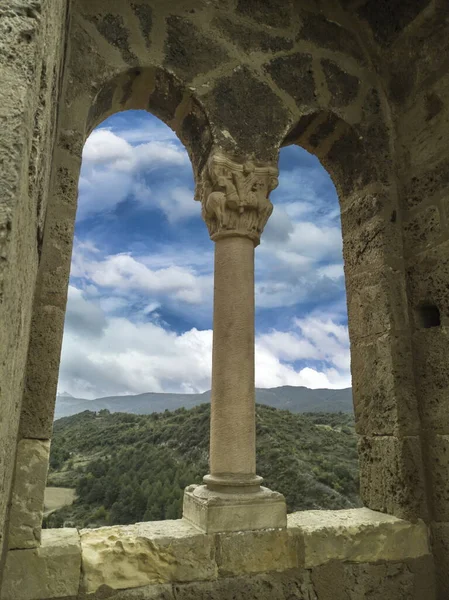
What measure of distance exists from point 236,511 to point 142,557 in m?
0.47

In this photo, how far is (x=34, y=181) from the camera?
3.39 ft

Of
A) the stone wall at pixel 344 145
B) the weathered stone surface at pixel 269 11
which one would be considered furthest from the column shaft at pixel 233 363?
the weathered stone surface at pixel 269 11

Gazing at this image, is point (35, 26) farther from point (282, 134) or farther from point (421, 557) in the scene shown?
point (421, 557)

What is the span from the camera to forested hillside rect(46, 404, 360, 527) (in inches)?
190

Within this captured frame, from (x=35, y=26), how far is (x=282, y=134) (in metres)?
2.15

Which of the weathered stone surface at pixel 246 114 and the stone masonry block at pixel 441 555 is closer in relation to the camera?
the stone masonry block at pixel 441 555

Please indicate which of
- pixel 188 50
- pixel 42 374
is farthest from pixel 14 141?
pixel 188 50

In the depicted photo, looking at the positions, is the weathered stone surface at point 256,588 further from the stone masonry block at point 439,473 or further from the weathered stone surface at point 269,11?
the weathered stone surface at point 269,11

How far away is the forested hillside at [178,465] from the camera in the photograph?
4820 millimetres

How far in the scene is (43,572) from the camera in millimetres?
1857

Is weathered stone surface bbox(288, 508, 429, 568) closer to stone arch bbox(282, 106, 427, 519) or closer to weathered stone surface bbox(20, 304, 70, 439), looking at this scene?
stone arch bbox(282, 106, 427, 519)

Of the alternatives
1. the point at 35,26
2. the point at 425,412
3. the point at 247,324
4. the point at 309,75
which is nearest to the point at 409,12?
the point at 309,75

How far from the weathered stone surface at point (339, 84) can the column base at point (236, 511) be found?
250 centimetres

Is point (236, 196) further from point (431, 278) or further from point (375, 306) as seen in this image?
point (431, 278)
